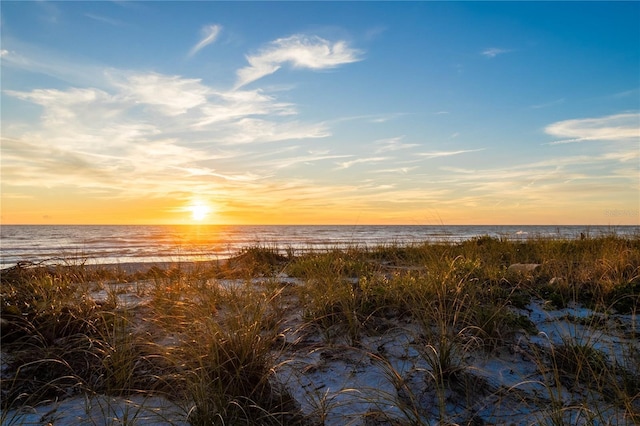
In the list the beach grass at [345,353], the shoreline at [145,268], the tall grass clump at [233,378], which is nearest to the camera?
the tall grass clump at [233,378]

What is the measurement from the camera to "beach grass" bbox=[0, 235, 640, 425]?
3.13m

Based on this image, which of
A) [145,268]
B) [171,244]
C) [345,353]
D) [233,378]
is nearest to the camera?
[233,378]

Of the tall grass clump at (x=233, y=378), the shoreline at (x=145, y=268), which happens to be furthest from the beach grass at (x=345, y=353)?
the shoreline at (x=145, y=268)

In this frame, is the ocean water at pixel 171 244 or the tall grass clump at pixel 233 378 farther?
the ocean water at pixel 171 244

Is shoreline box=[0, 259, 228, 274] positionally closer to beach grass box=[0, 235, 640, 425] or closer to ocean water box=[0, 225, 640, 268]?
ocean water box=[0, 225, 640, 268]

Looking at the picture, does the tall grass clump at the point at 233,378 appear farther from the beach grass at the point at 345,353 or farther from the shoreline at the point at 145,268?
the shoreline at the point at 145,268

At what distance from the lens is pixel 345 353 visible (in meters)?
4.11

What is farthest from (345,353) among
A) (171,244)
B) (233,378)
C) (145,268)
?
(171,244)

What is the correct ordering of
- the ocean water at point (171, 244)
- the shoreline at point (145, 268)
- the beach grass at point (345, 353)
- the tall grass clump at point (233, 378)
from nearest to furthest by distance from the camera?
the tall grass clump at point (233, 378)
the beach grass at point (345, 353)
the shoreline at point (145, 268)
the ocean water at point (171, 244)

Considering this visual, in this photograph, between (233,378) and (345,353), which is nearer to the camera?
(233,378)

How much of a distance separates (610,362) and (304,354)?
266cm

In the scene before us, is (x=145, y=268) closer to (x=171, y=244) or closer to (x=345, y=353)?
(x=345, y=353)

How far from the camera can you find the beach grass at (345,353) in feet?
10.3

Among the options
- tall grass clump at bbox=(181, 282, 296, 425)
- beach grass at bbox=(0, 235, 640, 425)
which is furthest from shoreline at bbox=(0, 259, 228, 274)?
tall grass clump at bbox=(181, 282, 296, 425)
